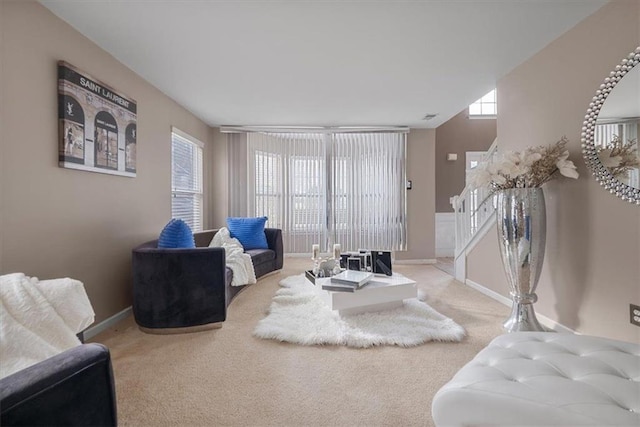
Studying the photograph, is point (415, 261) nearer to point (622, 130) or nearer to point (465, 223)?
point (465, 223)

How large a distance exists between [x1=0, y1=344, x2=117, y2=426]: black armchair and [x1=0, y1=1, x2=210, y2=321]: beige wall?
1427mm

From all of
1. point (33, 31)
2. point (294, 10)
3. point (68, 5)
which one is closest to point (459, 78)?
point (294, 10)

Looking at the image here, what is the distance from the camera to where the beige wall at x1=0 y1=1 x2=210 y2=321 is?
5.79 ft

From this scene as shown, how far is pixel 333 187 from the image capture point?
17.0 ft

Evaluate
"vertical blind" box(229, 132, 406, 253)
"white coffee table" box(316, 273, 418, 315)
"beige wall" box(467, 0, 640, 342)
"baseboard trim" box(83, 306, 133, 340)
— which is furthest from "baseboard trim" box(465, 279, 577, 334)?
"baseboard trim" box(83, 306, 133, 340)

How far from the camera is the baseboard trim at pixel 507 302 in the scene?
7.62ft

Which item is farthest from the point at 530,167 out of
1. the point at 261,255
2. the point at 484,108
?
the point at 484,108

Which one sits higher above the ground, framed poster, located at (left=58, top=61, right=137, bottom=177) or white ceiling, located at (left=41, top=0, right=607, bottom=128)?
white ceiling, located at (left=41, top=0, right=607, bottom=128)

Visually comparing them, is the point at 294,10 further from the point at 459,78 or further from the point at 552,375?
the point at 552,375

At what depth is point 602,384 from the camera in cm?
99

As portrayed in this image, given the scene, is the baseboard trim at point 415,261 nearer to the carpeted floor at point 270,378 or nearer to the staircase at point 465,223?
the staircase at point 465,223

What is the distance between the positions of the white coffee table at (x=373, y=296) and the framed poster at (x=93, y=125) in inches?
83.9

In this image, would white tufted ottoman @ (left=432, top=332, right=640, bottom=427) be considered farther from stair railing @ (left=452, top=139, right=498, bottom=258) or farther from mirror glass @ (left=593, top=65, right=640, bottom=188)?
stair railing @ (left=452, top=139, right=498, bottom=258)

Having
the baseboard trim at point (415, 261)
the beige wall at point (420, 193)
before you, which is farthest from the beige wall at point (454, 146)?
the baseboard trim at point (415, 261)
